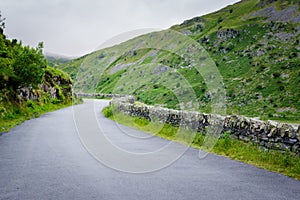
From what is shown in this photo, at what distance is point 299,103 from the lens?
3152cm

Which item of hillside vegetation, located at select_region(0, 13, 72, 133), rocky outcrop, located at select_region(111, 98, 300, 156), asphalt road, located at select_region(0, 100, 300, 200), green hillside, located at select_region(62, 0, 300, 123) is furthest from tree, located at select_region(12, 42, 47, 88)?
asphalt road, located at select_region(0, 100, 300, 200)

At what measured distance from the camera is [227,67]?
51812 mm

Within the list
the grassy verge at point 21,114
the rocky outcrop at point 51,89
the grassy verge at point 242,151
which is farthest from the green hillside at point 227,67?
the grassy verge at point 242,151

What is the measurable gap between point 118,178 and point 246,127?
5.01 meters

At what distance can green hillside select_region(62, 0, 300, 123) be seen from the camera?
99.2 ft

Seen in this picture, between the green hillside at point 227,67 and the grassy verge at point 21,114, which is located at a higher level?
the green hillside at point 227,67

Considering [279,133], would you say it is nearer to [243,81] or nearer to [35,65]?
[35,65]

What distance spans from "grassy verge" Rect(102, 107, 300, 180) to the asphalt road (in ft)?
1.38

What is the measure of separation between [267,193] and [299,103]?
28468 millimetres

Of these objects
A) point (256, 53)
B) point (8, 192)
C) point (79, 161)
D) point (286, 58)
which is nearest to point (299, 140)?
point (79, 161)

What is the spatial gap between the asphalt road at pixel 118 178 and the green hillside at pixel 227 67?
13420 mm

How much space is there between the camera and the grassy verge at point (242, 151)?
8.00 m

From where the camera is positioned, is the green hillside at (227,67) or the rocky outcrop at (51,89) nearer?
the rocky outcrop at (51,89)

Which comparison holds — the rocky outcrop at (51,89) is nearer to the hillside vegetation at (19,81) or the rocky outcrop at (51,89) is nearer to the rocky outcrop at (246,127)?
the hillside vegetation at (19,81)
